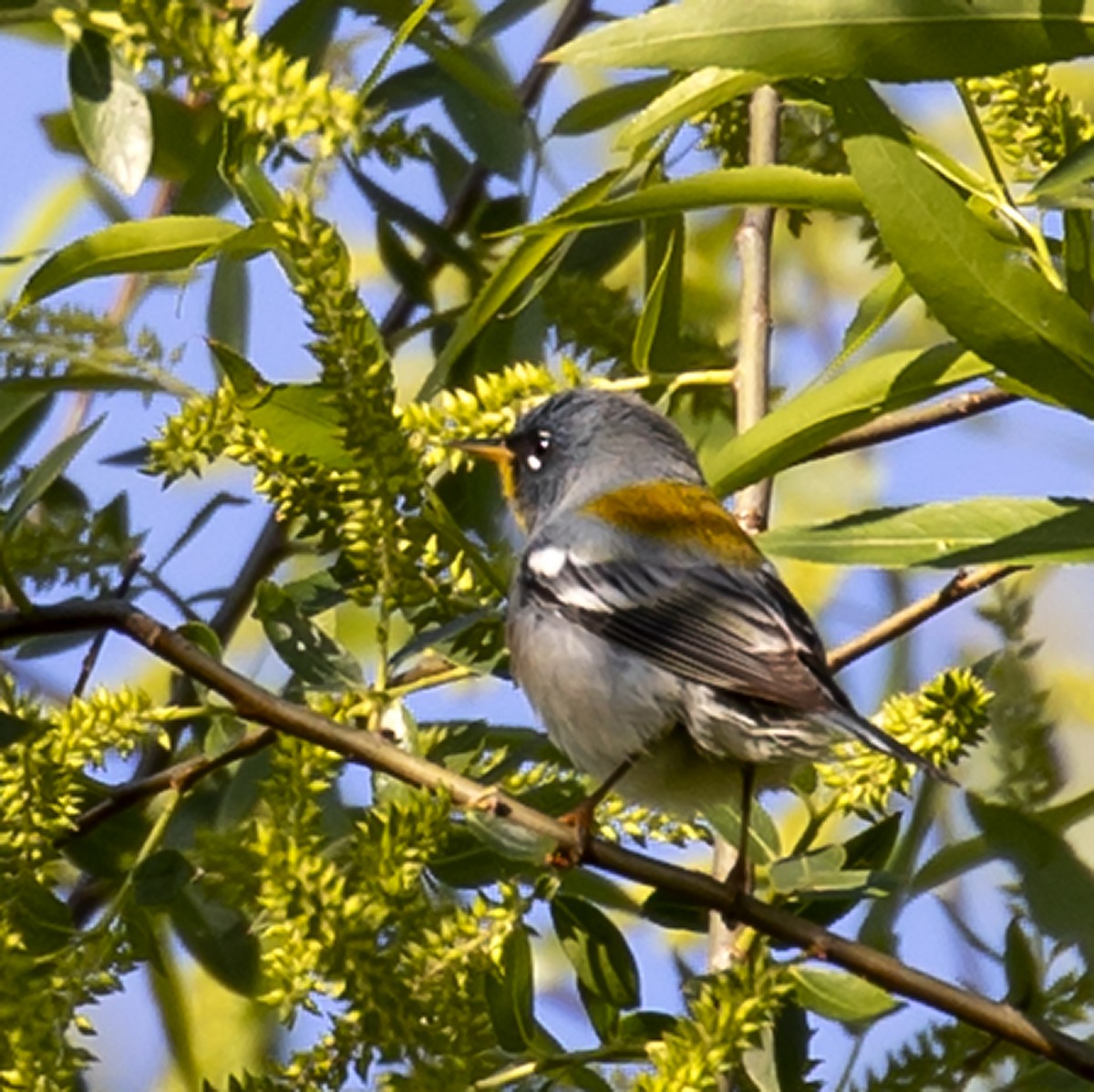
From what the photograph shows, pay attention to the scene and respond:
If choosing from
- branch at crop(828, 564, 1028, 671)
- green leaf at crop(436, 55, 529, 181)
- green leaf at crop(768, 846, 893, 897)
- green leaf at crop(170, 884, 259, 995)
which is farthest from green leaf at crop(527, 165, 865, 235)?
green leaf at crop(170, 884, 259, 995)

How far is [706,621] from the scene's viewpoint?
2.63m

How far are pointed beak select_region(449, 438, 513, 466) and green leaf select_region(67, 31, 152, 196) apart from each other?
1.63 ft

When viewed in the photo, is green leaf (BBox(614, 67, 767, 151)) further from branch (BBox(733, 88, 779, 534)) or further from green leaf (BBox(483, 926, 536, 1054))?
green leaf (BBox(483, 926, 536, 1054))

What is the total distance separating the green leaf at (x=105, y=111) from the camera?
2.39m

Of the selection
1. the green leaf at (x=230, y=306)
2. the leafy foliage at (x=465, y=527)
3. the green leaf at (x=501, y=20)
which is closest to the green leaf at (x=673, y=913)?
the leafy foliage at (x=465, y=527)

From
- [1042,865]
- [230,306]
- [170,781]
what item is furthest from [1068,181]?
[230,306]

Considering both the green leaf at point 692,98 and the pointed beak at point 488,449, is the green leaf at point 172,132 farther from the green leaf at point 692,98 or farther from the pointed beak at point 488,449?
the green leaf at point 692,98

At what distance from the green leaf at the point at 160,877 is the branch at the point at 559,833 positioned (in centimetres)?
26

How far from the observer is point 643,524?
9.68 feet

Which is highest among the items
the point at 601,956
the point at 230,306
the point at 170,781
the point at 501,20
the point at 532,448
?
the point at 501,20

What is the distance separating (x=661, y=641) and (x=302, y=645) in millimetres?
769

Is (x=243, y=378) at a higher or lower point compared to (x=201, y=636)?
higher

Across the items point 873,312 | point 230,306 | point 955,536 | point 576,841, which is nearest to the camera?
point 955,536

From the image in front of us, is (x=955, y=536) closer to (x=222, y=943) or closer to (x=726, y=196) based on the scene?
(x=726, y=196)
